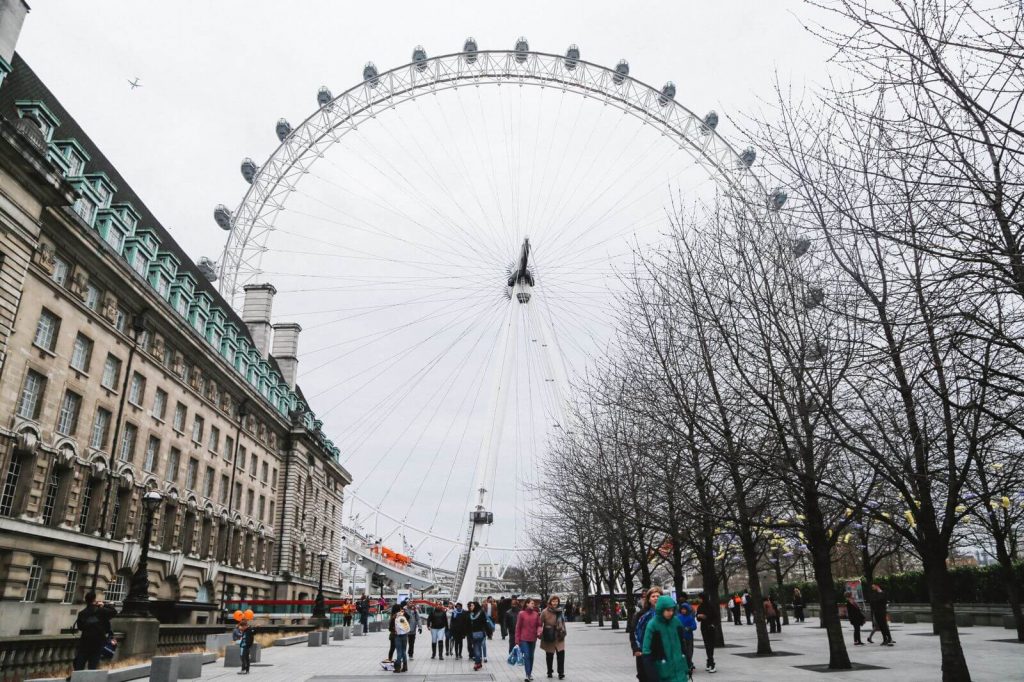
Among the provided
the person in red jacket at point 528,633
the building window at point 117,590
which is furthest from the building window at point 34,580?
the person in red jacket at point 528,633

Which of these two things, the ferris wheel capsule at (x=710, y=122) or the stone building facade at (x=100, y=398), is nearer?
the stone building facade at (x=100, y=398)

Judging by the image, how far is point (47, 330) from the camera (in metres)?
30.1

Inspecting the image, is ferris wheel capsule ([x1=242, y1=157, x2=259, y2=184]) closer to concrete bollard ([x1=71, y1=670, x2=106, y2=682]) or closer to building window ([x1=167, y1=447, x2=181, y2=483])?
building window ([x1=167, y1=447, x2=181, y2=483])

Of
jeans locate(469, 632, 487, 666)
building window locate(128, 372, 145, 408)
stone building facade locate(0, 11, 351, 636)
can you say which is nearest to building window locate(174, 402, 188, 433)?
stone building facade locate(0, 11, 351, 636)

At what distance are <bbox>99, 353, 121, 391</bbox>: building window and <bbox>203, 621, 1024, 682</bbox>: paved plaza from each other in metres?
15.1

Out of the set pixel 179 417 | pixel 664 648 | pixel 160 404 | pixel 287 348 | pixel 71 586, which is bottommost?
pixel 664 648

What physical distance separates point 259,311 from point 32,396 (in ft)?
140

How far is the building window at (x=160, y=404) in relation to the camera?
4000 centimetres

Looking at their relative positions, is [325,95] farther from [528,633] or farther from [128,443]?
[528,633]

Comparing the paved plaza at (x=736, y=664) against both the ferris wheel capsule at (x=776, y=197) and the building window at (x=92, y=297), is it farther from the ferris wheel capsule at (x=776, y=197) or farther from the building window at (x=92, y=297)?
the building window at (x=92, y=297)

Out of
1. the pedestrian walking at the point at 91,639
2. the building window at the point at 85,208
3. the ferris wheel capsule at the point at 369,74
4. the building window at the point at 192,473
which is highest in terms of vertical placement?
the ferris wheel capsule at the point at 369,74

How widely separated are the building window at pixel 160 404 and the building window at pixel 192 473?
517cm

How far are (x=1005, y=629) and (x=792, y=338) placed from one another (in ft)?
69.6

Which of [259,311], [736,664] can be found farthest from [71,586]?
[259,311]
